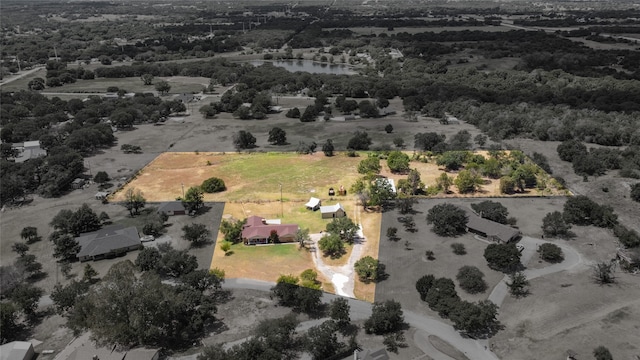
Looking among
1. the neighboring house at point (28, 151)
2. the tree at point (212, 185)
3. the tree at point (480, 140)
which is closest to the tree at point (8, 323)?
the tree at point (212, 185)

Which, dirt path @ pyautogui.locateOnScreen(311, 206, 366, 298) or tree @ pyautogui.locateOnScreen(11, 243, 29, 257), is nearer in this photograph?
dirt path @ pyautogui.locateOnScreen(311, 206, 366, 298)

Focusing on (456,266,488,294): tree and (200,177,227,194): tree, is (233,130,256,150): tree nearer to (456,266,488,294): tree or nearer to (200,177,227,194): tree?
(200,177,227,194): tree

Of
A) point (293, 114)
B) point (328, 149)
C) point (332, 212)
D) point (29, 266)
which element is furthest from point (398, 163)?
point (29, 266)

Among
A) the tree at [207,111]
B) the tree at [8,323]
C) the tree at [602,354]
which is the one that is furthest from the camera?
the tree at [207,111]

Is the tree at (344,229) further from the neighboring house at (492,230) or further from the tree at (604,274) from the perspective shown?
the tree at (604,274)

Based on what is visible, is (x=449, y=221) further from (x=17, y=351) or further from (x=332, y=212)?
(x=17, y=351)

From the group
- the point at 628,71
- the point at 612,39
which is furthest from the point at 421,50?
the point at 612,39

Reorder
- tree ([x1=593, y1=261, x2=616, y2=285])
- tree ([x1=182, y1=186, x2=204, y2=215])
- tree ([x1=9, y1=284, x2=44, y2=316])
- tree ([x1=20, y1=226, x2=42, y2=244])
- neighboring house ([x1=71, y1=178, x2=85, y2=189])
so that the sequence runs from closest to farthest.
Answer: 1. tree ([x1=9, y1=284, x2=44, y2=316])
2. tree ([x1=593, y1=261, x2=616, y2=285])
3. tree ([x1=20, y1=226, x2=42, y2=244])
4. tree ([x1=182, y1=186, x2=204, y2=215])
5. neighboring house ([x1=71, y1=178, x2=85, y2=189])

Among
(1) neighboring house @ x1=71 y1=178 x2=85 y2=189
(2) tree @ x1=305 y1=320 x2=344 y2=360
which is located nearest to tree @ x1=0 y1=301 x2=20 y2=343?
(2) tree @ x1=305 y1=320 x2=344 y2=360
